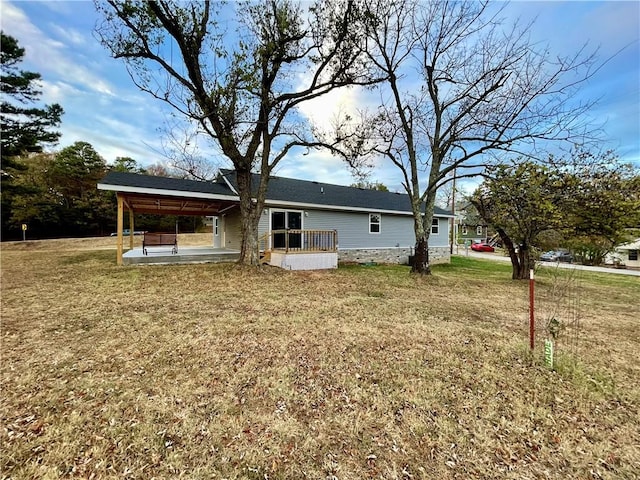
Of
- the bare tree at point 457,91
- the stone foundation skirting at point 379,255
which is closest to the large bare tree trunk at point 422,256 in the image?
the bare tree at point 457,91

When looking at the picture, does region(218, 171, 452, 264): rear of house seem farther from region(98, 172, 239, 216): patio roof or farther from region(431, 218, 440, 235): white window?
region(98, 172, 239, 216): patio roof

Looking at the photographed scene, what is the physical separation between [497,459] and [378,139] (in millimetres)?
10067

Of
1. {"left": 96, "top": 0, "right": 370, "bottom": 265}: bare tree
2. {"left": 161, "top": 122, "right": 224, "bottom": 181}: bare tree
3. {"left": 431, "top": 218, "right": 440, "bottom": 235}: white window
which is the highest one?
{"left": 96, "top": 0, "right": 370, "bottom": 265}: bare tree

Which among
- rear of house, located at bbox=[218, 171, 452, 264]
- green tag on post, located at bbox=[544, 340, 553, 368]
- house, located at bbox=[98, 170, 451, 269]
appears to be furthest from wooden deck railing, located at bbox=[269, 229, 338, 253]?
green tag on post, located at bbox=[544, 340, 553, 368]

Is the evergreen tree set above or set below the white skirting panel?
above

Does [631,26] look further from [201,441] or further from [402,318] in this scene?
[201,441]

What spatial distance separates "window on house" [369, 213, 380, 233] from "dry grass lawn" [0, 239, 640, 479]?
389 inches

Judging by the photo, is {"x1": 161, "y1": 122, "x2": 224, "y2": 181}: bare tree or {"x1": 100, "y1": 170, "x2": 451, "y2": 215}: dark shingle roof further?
{"x1": 100, "y1": 170, "x2": 451, "y2": 215}: dark shingle roof

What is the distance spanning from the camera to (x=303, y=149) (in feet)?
33.8

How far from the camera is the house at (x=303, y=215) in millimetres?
10445

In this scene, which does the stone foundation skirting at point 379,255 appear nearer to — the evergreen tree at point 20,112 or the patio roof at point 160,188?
the patio roof at point 160,188

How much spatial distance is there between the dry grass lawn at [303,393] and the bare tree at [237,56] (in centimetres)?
571

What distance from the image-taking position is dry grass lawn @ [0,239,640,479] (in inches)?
80.8

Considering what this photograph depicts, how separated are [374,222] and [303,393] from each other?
43.7 ft
